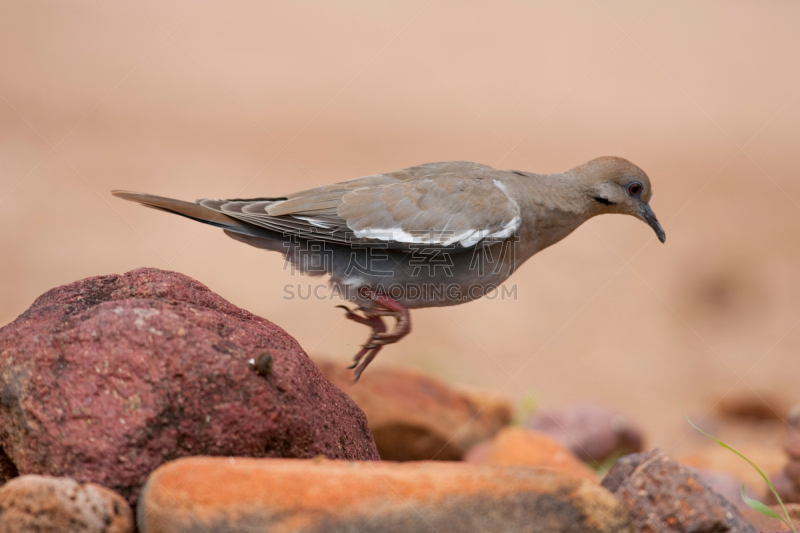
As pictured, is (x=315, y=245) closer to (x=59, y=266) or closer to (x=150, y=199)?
(x=150, y=199)

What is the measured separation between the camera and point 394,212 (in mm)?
4887

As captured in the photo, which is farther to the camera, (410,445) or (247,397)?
(410,445)

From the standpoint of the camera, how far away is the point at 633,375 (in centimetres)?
1160

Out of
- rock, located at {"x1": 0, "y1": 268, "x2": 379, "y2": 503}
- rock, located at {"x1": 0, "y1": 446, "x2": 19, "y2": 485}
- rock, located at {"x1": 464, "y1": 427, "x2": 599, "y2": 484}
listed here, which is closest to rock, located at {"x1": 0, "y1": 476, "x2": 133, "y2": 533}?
rock, located at {"x1": 0, "y1": 268, "x2": 379, "y2": 503}

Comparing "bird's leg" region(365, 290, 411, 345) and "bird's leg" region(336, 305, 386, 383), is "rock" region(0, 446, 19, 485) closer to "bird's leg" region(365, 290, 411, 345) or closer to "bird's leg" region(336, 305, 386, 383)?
"bird's leg" region(336, 305, 386, 383)

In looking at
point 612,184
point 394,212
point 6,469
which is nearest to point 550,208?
point 612,184

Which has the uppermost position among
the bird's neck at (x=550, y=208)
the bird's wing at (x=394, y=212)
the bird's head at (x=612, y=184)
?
the bird's head at (x=612, y=184)

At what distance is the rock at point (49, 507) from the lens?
2443 mm

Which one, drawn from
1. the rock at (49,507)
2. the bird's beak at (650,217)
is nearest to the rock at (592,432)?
the bird's beak at (650,217)

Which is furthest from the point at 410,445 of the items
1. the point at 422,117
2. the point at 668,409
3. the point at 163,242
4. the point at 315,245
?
the point at 422,117

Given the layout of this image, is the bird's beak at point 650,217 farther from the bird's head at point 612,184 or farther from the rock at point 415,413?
the rock at point 415,413

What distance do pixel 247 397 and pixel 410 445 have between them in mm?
3525

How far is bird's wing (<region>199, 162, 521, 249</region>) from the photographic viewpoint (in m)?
4.78

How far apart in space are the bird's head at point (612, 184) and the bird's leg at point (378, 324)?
176 centimetres
